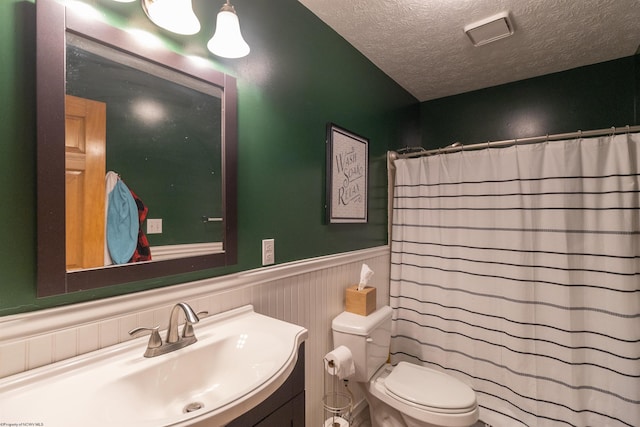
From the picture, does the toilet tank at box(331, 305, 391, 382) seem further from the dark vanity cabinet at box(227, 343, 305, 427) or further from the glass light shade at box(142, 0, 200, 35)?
the glass light shade at box(142, 0, 200, 35)

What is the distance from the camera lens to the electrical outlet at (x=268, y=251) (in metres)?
1.28

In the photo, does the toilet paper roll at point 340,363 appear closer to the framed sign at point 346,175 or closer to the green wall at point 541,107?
the framed sign at point 346,175

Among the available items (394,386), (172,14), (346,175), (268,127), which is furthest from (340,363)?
(172,14)

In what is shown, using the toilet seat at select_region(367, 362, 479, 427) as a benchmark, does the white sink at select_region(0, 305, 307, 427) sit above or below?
above

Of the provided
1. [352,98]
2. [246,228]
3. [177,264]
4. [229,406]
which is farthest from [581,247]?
[177,264]

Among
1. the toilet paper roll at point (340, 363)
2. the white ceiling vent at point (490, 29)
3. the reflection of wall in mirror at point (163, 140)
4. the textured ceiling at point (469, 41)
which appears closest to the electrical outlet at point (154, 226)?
the reflection of wall in mirror at point (163, 140)

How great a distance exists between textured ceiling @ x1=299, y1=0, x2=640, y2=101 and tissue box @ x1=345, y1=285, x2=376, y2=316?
155cm

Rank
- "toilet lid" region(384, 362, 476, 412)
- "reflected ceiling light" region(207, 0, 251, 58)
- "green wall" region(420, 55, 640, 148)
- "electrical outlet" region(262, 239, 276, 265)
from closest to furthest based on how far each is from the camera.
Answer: "reflected ceiling light" region(207, 0, 251, 58) < "electrical outlet" region(262, 239, 276, 265) < "toilet lid" region(384, 362, 476, 412) < "green wall" region(420, 55, 640, 148)

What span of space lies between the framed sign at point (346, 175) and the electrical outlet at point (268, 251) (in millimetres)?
424

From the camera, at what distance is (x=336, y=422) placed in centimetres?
152

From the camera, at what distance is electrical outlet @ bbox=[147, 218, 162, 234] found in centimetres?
94

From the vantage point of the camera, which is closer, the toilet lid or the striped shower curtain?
the toilet lid

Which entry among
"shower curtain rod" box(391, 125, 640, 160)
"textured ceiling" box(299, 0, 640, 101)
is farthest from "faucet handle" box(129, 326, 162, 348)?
"shower curtain rod" box(391, 125, 640, 160)

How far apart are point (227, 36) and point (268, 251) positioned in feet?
2.74
